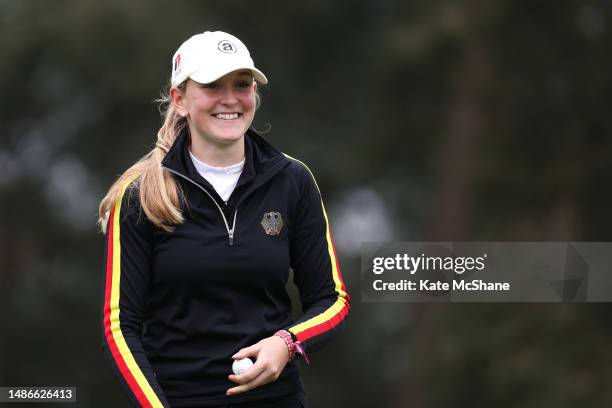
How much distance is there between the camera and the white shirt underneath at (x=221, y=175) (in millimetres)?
3059

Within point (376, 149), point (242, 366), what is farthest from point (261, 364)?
point (376, 149)

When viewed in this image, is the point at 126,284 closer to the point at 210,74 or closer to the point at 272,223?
the point at 272,223

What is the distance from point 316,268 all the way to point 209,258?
0.34 metres

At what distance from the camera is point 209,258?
9.59ft

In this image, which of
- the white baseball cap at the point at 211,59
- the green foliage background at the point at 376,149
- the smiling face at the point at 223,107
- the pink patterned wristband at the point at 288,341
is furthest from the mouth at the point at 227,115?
the green foliage background at the point at 376,149

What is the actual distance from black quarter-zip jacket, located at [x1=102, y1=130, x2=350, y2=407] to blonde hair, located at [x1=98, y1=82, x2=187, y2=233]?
21mm

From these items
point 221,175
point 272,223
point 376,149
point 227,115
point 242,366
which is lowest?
point 242,366

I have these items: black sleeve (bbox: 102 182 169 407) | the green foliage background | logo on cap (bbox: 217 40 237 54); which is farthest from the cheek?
the green foliage background

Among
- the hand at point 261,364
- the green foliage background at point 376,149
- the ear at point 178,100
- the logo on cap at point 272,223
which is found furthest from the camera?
the green foliage background at point 376,149

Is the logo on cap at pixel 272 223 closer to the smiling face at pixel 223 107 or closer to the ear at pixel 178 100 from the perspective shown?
the smiling face at pixel 223 107

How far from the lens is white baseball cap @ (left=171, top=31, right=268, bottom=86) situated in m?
2.96

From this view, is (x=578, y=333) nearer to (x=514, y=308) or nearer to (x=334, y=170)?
(x=514, y=308)

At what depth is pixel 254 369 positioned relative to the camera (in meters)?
2.89

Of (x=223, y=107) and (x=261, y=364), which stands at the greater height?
(x=223, y=107)
